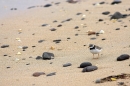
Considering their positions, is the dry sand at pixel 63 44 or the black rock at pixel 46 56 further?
the black rock at pixel 46 56

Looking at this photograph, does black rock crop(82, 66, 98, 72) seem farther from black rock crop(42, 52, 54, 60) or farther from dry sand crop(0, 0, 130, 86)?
black rock crop(42, 52, 54, 60)

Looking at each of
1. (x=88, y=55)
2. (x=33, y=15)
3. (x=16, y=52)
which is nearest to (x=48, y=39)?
(x=16, y=52)

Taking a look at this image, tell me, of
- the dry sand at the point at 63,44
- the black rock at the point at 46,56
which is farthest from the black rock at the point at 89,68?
the black rock at the point at 46,56

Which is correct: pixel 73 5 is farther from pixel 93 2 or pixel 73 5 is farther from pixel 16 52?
pixel 16 52

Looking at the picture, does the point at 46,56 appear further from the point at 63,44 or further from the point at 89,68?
the point at 89,68

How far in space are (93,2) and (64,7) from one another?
1179mm

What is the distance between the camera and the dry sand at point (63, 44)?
19.3 feet

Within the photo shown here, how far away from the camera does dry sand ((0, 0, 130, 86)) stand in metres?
5.90

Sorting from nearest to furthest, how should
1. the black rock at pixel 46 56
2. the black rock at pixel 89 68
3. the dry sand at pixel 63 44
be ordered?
the dry sand at pixel 63 44 < the black rock at pixel 89 68 < the black rock at pixel 46 56

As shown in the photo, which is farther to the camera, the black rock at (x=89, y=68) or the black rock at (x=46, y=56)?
the black rock at (x=46, y=56)

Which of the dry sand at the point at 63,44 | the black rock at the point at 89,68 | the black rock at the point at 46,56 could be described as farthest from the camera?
the black rock at the point at 46,56

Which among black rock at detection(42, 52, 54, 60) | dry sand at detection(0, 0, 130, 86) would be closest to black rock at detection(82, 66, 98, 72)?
dry sand at detection(0, 0, 130, 86)

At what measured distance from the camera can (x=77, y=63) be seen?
696cm

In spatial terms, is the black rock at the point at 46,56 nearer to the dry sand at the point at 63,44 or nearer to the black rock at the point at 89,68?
the dry sand at the point at 63,44
